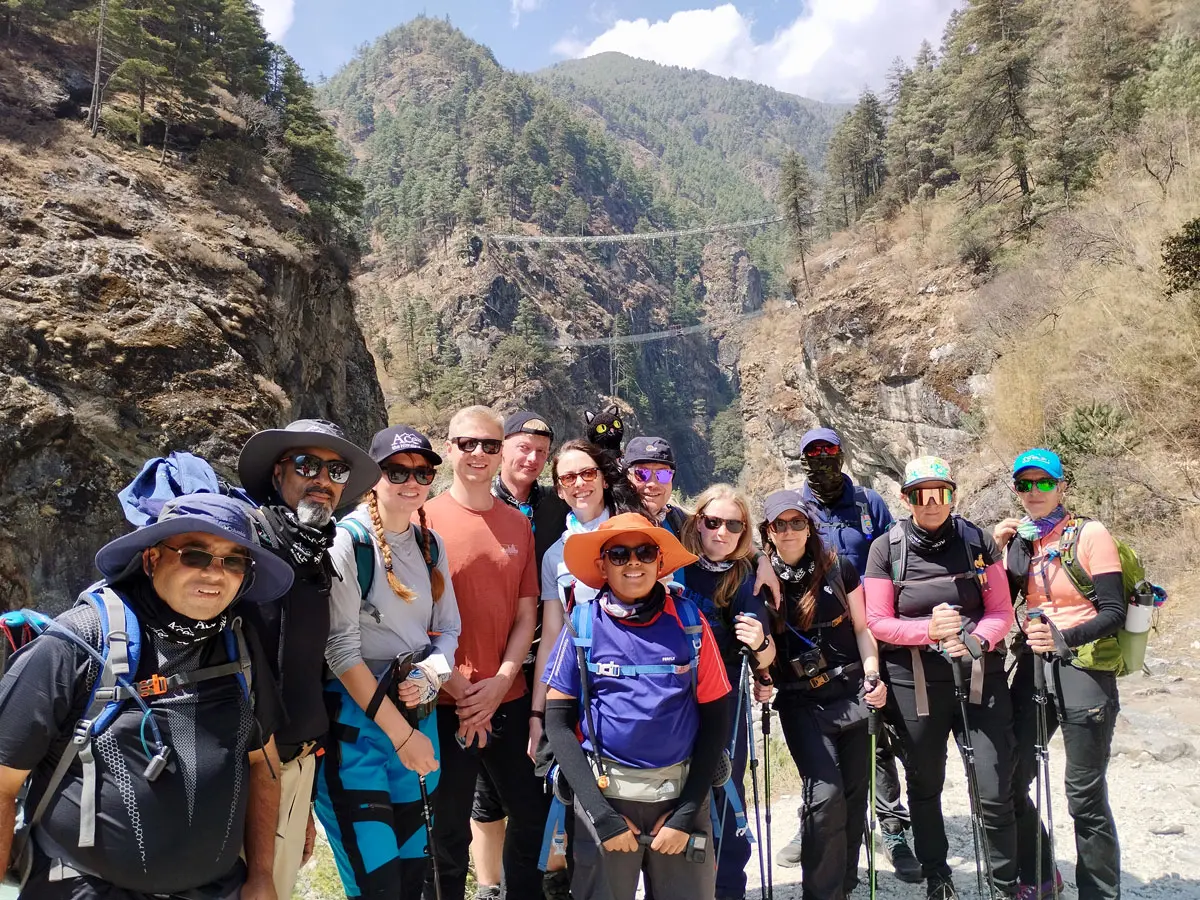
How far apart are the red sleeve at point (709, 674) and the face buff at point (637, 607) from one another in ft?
0.67

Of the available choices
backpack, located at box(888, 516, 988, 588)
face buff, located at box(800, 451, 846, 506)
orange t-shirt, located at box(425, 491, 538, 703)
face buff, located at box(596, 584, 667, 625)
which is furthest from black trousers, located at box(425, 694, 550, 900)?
face buff, located at box(800, 451, 846, 506)

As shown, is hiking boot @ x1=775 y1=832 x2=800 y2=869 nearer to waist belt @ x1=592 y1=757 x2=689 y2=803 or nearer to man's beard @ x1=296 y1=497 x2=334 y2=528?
waist belt @ x1=592 y1=757 x2=689 y2=803

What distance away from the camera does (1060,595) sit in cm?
392

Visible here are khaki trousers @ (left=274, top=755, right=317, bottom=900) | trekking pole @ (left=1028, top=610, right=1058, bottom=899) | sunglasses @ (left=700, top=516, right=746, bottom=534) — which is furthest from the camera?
trekking pole @ (left=1028, top=610, right=1058, bottom=899)

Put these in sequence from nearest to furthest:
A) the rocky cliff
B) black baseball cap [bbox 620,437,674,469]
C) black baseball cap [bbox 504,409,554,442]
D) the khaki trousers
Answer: the khaki trousers, black baseball cap [bbox 620,437,674,469], black baseball cap [bbox 504,409,554,442], the rocky cliff

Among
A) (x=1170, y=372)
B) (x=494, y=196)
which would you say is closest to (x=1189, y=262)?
(x=1170, y=372)

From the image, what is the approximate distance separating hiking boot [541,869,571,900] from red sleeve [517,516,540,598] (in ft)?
4.36

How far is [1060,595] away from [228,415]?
17735 mm

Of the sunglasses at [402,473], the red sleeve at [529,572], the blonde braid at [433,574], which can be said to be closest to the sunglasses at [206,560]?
the sunglasses at [402,473]

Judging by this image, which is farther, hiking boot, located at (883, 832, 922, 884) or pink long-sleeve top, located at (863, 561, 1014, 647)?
hiking boot, located at (883, 832, 922, 884)

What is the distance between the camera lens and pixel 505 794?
3.49m

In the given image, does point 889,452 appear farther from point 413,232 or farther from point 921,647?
point 413,232

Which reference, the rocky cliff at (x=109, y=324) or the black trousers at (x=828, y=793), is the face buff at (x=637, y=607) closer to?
the black trousers at (x=828, y=793)

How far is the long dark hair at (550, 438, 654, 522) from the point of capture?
377cm
